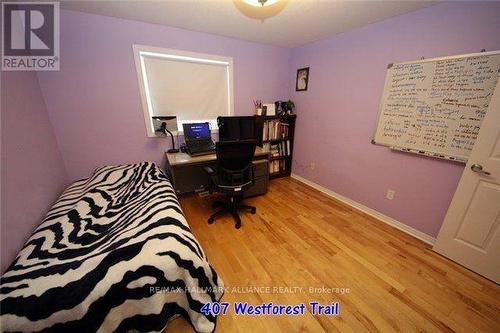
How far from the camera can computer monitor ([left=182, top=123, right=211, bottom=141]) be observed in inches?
99.3

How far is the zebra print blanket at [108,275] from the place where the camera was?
85 cm

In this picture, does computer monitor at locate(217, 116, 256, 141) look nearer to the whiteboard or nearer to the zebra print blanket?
the zebra print blanket

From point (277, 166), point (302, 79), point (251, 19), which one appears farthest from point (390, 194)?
point (251, 19)

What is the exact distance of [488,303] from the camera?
4.45ft

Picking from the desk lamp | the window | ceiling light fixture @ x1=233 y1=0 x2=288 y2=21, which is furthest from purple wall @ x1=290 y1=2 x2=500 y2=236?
the desk lamp

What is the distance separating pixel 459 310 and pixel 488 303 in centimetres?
28

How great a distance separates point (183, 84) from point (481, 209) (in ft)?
11.1

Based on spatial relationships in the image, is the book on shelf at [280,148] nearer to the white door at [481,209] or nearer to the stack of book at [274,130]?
the stack of book at [274,130]

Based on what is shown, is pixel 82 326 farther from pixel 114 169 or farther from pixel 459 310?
pixel 459 310

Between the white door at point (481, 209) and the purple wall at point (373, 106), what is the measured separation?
0.54ft

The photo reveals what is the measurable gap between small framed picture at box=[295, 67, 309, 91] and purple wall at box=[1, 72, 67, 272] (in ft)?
10.8

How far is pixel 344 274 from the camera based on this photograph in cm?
158

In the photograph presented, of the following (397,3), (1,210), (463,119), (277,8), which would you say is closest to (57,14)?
(1,210)

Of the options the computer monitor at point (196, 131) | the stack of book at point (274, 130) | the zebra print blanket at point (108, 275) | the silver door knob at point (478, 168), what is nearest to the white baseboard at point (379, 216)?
the silver door knob at point (478, 168)
